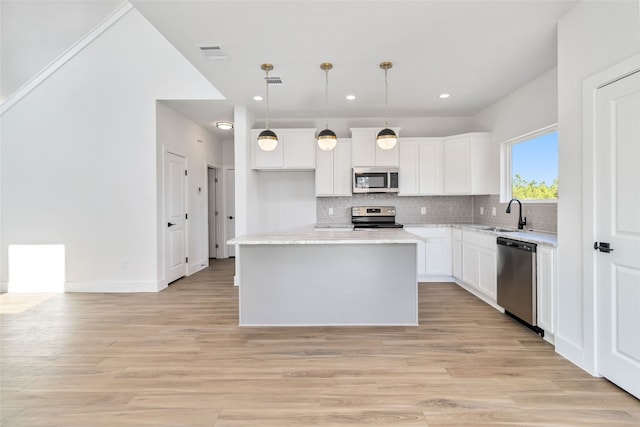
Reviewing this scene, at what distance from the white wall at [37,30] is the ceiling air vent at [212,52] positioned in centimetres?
176

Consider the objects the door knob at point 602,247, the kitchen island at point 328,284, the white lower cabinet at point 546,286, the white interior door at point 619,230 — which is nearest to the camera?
the white interior door at point 619,230

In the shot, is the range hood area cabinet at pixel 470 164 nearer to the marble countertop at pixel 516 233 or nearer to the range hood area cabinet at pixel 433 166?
the range hood area cabinet at pixel 433 166

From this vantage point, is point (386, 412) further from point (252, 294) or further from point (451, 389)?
point (252, 294)

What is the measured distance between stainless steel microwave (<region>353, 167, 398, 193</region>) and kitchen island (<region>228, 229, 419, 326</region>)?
2.09 meters

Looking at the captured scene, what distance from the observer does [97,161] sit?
472cm

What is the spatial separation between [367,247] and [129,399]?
2.30m

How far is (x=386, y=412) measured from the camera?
75.8 inches

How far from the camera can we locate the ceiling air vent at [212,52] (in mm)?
3072

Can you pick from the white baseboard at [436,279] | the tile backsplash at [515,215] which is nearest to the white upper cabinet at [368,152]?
the tile backsplash at [515,215]

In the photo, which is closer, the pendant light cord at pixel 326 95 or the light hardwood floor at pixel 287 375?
the light hardwood floor at pixel 287 375

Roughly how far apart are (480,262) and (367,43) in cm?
301

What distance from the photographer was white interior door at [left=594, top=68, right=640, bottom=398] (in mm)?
2016

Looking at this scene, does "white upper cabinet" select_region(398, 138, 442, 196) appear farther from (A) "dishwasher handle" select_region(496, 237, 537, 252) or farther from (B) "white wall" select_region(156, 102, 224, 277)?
(B) "white wall" select_region(156, 102, 224, 277)

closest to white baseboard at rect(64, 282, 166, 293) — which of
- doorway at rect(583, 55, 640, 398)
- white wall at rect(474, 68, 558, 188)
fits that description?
doorway at rect(583, 55, 640, 398)
